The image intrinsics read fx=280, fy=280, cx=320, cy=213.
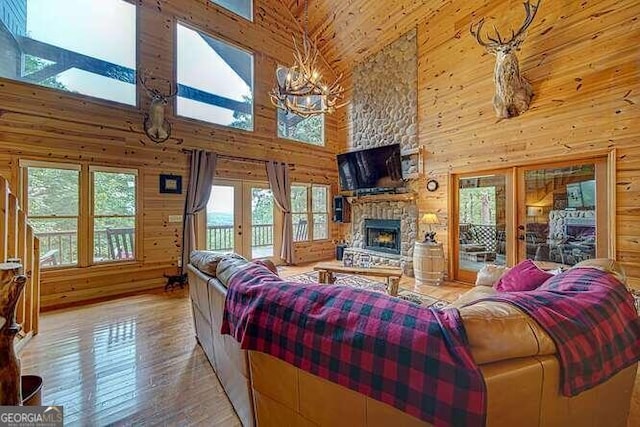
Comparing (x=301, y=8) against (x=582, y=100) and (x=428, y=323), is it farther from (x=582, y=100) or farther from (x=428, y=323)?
(x=428, y=323)

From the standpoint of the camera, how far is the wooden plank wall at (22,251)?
2428 millimetres

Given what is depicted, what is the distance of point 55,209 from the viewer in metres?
4.00

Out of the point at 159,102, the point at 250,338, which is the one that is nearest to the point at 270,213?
the point at 159,102

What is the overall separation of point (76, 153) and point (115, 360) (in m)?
3.28

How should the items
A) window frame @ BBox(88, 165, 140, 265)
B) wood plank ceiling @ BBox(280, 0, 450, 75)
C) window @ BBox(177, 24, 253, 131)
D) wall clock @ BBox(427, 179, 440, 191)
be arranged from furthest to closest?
wood plank ceiling @ BBox(280, 0, 450, 75)
wall clock @ BBox(427, 179, 440, 191)
window @ BBox(177, 24, 253, 131)
window frame @ BBox(88, 165, 140, 265)

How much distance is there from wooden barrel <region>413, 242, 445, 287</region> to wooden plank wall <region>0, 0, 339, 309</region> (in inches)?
118

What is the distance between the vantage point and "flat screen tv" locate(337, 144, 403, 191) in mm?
5941

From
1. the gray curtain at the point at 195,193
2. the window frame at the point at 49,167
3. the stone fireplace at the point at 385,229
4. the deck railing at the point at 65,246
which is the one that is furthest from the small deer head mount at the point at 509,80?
the deck railing at the point at 65,246

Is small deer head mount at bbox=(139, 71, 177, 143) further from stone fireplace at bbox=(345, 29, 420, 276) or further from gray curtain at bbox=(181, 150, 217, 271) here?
stone fireplace at bbox=(345, 29, 420, 276)

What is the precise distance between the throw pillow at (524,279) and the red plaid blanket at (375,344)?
1.54 meters

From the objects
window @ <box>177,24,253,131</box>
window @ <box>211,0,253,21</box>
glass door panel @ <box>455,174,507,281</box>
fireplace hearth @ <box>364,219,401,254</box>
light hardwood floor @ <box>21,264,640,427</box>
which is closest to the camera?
light hardwood floor @ <box>21,264,640,427</box>

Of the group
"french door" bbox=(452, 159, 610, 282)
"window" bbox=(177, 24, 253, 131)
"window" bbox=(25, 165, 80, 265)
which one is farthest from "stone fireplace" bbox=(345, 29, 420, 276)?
"window" bbox=(25, 165, 80, 265)

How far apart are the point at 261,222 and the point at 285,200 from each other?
744 millimetres

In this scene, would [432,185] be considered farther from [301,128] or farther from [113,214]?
[113,214]
